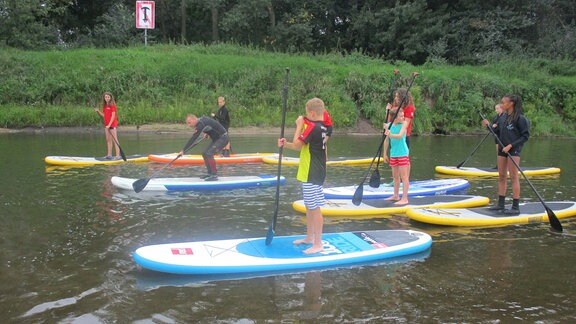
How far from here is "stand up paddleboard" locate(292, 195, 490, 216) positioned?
8.01m

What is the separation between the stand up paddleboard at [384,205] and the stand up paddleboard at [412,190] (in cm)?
27

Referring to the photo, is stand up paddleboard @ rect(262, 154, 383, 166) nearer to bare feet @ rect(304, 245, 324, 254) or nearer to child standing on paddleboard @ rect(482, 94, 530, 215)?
child standing on paddleboard @ rect(482, 94, 530, 215)

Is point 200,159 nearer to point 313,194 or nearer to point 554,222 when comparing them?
point 313,194

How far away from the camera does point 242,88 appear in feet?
79.6

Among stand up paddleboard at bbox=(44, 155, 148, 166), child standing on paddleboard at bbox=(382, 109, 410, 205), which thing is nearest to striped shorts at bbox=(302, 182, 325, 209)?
child standing on paddleboard at bbox=(382, 109, 410, 205)

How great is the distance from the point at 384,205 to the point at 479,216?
4.72 ft

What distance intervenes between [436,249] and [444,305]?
65.6 inches

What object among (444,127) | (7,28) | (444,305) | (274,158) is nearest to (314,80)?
(444,127)

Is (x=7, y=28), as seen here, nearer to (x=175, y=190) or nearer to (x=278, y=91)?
(x=278, y=91)

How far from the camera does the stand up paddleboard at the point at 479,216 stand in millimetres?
7414

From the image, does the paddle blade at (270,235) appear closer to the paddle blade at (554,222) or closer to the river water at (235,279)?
the river water at (235,279)

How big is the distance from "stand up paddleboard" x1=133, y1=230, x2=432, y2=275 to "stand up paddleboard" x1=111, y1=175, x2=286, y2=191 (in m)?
3.69

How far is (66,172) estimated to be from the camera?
11477 mm

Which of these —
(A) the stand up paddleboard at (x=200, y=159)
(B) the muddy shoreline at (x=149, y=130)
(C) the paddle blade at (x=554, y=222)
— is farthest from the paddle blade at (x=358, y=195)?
(B) the muddy shoreline at (x=149, y=130)
